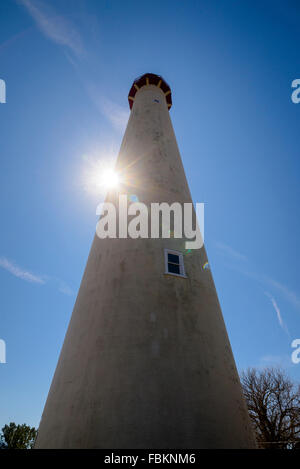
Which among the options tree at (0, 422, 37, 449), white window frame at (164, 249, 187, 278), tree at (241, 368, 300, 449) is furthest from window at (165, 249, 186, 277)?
tree at (0, 422, 37, 449)

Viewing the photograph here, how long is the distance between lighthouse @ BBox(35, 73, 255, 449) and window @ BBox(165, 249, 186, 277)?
0.03 metres

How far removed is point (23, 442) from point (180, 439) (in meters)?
53.0

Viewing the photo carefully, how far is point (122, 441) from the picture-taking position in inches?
187

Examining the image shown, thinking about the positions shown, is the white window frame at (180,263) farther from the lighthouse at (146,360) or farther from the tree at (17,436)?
the tree at (17,436)

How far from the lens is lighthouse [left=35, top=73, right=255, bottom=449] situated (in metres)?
5.03

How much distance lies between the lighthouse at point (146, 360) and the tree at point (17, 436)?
5028cm

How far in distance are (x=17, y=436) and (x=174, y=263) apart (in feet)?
174

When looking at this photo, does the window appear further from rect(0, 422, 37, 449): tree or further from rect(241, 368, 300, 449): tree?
rect(0, 422, 37, 449): tree

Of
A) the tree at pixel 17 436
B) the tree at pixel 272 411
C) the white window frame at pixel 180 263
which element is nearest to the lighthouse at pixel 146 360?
the white window frame at pixel 180 263

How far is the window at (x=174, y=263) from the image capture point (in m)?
7.31

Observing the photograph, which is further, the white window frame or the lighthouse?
the white window frame

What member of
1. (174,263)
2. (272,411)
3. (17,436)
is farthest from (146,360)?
(17,436)

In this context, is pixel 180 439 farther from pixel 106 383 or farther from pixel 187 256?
pixel 187 256

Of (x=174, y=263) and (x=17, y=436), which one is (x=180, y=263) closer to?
(x=174, y=263)
